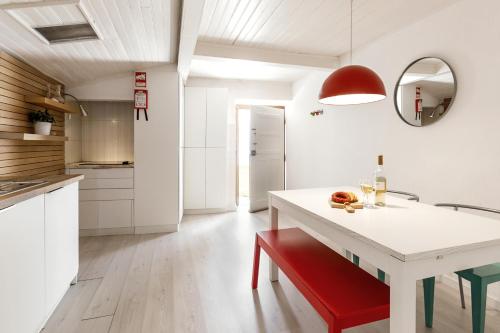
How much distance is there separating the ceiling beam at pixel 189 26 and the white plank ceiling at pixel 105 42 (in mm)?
132

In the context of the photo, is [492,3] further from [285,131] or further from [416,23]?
[285,131]

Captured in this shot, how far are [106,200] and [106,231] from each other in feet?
1.38

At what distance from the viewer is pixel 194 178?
185 inches

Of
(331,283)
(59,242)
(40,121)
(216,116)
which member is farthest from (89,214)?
(331,283)

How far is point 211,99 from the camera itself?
4.65m

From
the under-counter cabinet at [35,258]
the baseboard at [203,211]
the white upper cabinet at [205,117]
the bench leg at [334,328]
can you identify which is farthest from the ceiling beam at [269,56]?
the bench leg at [334,328]

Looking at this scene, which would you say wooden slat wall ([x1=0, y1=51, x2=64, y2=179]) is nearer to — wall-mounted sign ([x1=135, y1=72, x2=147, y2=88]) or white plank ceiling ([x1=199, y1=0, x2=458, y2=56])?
wall-mounted sign ([x1=135, y1=72, x2=147, y2=88])

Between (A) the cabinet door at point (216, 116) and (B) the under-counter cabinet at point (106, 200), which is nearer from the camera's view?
(B) the under-counter cabinet at point (106, 200)

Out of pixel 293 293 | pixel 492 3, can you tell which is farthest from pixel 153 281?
pixel 492 3

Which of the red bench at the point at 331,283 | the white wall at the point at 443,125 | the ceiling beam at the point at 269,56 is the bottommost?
the red bench at the point at 331,283

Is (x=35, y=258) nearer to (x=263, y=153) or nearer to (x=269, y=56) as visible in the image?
(x=269, y=56)

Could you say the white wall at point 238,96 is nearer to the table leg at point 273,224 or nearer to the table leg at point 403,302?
the table leg at point 273,224

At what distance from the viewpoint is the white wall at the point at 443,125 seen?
203 centimetres

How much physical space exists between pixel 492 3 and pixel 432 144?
112 cm
